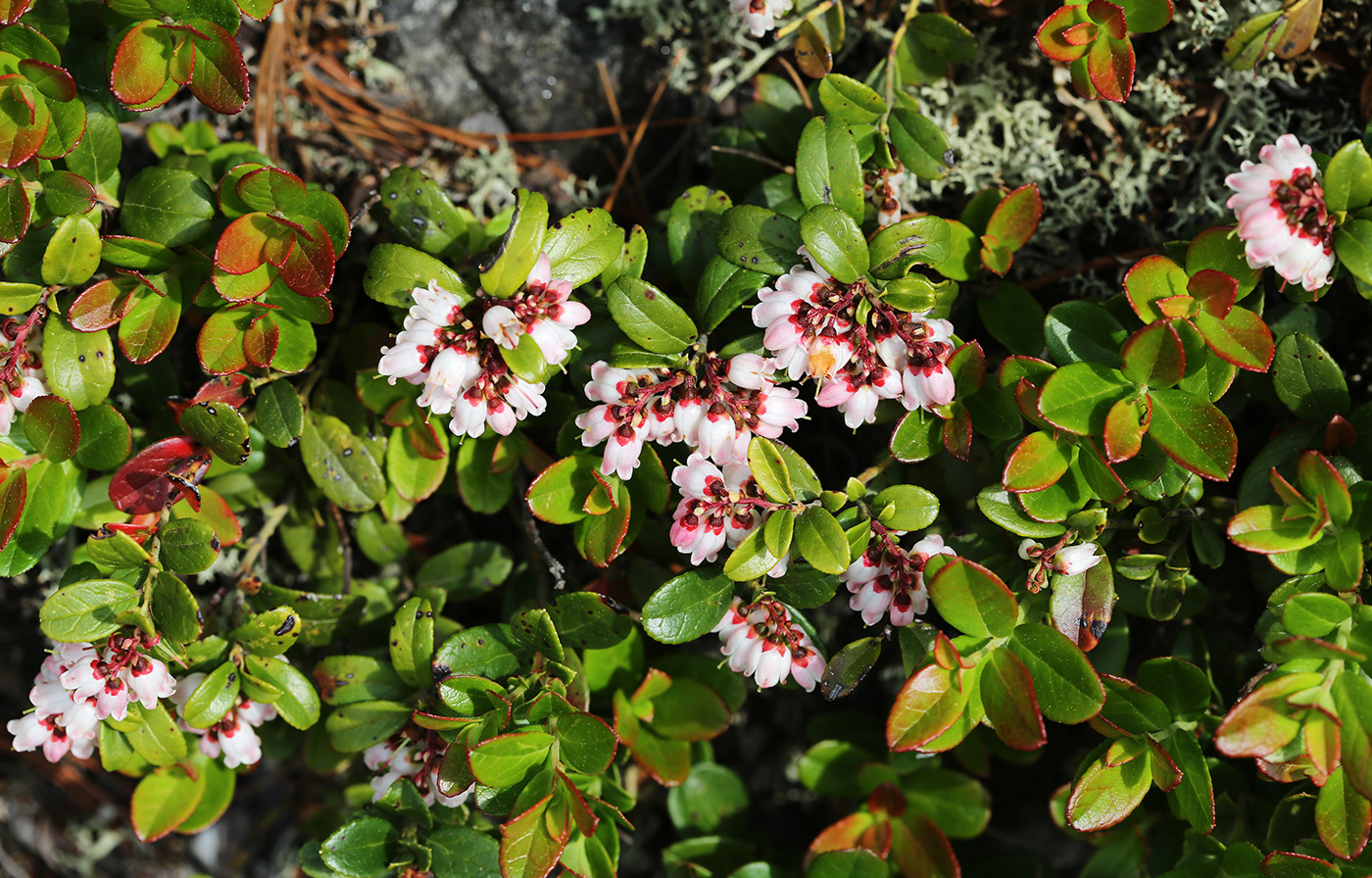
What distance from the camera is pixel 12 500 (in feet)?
4.58

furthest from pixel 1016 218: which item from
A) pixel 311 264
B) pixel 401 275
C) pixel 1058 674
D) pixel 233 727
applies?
pixel 233 727

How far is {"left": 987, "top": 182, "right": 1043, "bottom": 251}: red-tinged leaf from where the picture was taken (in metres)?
1.46

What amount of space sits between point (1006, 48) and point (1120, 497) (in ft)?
3.33

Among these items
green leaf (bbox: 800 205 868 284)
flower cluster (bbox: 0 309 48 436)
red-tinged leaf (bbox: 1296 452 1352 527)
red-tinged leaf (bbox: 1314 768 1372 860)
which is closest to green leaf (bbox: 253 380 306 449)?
flower cluster (bbox: 0 309 48 436)

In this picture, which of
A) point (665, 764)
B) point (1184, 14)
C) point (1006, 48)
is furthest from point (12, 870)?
point (1184, 14)

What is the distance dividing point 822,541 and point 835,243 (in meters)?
0.44

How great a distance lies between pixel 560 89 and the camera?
1.99 metres

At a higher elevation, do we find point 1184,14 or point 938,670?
point 1184,14

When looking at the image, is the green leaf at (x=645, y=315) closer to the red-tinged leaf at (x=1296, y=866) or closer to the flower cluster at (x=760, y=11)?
the flower cluster at (x=760, y=11)

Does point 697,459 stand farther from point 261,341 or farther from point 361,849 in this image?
point 361,849

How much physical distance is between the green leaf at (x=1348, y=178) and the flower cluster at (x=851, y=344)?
22.4 inches

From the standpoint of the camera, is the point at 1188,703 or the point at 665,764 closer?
the point at 1188,703

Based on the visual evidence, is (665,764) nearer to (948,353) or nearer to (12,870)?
(948,353)

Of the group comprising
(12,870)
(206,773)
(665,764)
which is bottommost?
(12,870)
